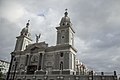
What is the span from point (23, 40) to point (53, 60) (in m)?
17.1

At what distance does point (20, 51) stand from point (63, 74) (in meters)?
21.2

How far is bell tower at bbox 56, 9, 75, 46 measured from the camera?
42.0m

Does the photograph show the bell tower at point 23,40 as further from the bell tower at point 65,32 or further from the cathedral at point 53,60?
the bell tower at point 65,32

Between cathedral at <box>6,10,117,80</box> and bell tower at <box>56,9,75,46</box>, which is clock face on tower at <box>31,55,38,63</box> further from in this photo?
bell tower at <box>56,9,75,46</box>

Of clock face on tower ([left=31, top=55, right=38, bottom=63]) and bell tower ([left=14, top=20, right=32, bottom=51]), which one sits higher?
bell tower ([left=14, top=20, right=32, bottom=51])

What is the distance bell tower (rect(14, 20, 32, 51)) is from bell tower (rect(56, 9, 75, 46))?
15.8m

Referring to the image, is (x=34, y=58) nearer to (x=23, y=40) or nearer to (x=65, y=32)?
(x=23, y=40)

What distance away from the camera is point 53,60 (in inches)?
1654

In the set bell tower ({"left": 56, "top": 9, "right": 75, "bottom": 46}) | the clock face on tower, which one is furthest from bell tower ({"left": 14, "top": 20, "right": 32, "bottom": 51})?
bell tower ({"left": 56, "top": 9, "right": 75, "bottom": 46})

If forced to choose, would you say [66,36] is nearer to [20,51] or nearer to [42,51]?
[42,51]

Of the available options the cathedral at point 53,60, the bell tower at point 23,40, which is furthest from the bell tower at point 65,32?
the bell tower at point 23,40

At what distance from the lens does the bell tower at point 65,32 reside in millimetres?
41981

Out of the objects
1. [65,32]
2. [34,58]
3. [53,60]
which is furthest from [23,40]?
[65,32]

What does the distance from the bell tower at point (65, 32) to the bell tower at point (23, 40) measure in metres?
15.8
